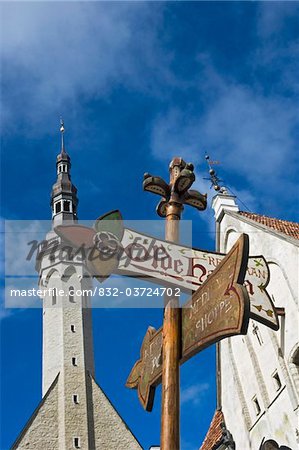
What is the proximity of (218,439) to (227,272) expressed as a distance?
1203cm

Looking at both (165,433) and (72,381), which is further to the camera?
(72,381)

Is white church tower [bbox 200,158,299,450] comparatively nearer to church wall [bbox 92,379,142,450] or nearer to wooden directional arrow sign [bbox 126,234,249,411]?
wooden directional arrow sign [bbox 126,234,249,411]

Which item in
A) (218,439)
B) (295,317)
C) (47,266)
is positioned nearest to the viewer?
(295,317)

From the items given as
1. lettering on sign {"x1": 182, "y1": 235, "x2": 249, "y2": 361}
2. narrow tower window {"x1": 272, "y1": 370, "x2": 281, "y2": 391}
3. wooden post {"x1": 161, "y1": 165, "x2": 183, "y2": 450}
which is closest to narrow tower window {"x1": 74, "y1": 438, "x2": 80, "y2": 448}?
narrow tower window {"x1": 272, "y1": 370, "x2": 281, "y2": 391}

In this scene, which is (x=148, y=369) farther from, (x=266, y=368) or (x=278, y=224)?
(x=278, y=224)

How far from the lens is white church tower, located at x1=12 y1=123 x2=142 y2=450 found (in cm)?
4594

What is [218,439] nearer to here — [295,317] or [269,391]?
[269,391]

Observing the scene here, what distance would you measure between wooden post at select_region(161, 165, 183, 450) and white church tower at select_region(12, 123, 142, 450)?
37.4m

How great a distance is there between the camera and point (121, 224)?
6293 millimetres

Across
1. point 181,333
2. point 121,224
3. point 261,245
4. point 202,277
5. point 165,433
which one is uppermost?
point 261,245

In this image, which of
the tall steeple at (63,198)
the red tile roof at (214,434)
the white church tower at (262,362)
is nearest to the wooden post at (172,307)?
the white church tower at (262,362)

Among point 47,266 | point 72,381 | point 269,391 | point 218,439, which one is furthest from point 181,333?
point 47,266

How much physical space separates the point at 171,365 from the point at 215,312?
74 cm

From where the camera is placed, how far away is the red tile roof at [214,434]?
16703 mm
